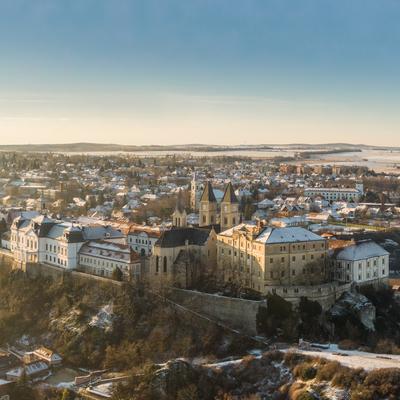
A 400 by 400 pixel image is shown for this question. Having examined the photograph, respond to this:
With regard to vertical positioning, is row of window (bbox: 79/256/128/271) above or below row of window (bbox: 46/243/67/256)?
below

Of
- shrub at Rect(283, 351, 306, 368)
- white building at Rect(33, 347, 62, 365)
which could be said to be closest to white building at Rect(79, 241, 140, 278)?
white building at Rect(33, 347, 62, 365)

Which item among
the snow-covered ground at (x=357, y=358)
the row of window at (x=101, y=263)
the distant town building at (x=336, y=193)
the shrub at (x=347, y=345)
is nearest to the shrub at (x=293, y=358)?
the snow-covered ground at (x=357, y=358)

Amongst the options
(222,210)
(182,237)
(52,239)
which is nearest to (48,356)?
(182,237)

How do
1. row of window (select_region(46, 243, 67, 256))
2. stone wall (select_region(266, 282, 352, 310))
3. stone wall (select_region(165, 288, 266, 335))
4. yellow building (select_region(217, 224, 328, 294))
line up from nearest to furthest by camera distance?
1. stone wall (select_region(165, 288, 266, 335))
2. stone wall (select_region(266, 282, 352, 310))
3. yellow building (select_region(217, 224, 328, 294))
4. row of window (select_region(46, 243, 67, 256))

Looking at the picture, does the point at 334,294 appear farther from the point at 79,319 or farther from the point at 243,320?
the point at 79,319

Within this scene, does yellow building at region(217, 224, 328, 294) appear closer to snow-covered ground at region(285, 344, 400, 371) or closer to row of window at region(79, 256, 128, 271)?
row of window at region(79, 256, 128, 271)

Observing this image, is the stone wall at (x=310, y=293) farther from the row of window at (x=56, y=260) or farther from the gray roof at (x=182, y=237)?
the row of window at (x=56, y=260)
